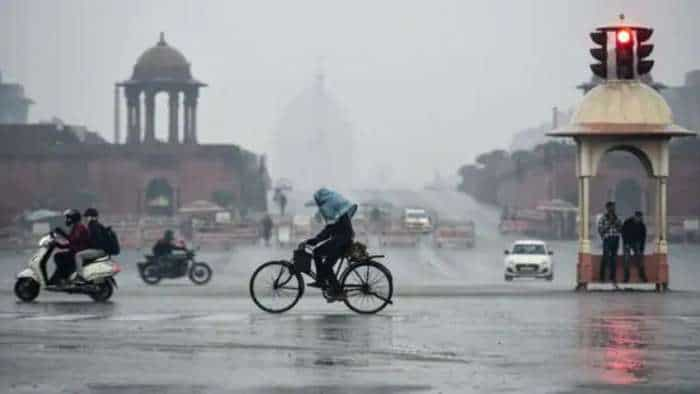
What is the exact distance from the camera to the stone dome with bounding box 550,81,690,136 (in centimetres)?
3247

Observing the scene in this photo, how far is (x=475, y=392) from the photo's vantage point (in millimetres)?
14531

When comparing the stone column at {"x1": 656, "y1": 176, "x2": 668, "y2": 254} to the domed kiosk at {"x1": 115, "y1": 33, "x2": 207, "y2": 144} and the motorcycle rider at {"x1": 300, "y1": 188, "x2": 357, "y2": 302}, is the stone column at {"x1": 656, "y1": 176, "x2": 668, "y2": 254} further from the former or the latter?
the domed kiosk at {"x1": 115, "y1": 33, "x2": 207, "y2": 144}

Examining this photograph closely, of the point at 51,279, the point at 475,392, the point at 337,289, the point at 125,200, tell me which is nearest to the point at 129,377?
the point at 475,392

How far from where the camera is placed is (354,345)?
1861 cm

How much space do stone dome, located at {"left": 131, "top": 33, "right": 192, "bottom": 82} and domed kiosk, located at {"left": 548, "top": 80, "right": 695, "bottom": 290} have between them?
86.1 m

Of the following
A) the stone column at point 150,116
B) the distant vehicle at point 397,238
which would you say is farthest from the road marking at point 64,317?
the stone column at point 150,116

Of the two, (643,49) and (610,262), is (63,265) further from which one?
(643,49)

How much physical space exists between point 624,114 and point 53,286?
9619 mm

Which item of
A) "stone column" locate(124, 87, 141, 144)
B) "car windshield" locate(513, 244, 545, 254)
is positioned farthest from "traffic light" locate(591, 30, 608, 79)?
"stone column" locate(124, 87, 141, 144)

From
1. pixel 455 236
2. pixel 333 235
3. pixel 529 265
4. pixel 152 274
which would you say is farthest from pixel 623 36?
pixel 455 236

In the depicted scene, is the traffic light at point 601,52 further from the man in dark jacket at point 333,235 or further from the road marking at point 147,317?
the road marking at point 147,317

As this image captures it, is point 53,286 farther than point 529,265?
No

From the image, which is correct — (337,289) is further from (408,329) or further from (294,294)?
(408,329)

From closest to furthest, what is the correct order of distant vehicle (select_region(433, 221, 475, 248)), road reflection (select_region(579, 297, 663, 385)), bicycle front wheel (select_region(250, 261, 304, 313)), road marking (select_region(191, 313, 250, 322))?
1. road reflection (select_region(579, 297, 663, 385))
2. road marking (select_region(191, 313, 250, 322))
3. bicycle front wheel (select_region(250, 261, 304, 313))
4. distant vehicle (select_region(433, 221, 475, 248))
